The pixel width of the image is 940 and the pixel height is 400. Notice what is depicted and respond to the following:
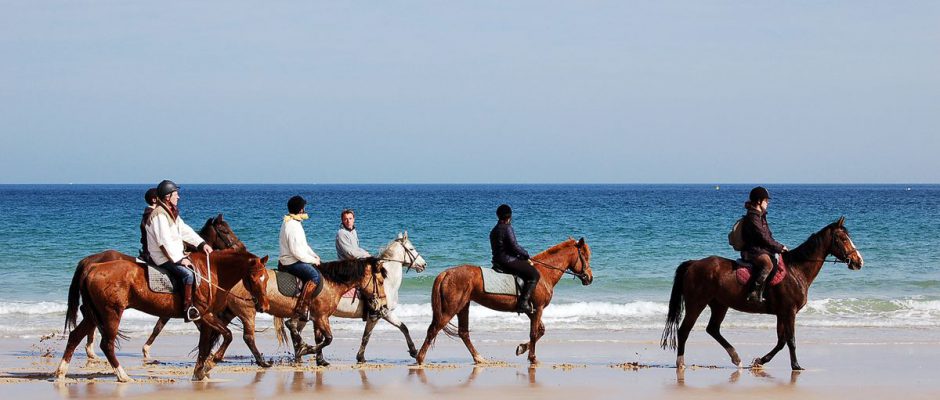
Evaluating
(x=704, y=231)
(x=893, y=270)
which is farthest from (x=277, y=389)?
(x=704, y=231)

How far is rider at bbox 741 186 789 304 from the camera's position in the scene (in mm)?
11820

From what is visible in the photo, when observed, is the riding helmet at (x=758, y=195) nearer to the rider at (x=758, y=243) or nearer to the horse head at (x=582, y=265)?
the rider at (x=758, y=243)

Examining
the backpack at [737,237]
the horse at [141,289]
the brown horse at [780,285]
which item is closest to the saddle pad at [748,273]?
the brown horse at [780,285]

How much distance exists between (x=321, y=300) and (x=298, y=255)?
628mm

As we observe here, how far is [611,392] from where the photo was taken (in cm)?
1051

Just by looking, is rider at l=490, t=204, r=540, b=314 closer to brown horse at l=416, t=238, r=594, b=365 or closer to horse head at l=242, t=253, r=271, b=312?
brown horse at l=416, t=238, r=594, b=365

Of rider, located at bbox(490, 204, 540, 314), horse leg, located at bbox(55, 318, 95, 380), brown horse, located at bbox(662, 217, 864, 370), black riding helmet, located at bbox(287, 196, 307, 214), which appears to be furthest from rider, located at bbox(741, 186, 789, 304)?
horse leg, located at bbox(55, 318, 95, 380)

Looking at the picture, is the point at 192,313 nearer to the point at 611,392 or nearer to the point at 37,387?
the point at 37,387

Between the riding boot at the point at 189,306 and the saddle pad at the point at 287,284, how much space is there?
170 centimetres

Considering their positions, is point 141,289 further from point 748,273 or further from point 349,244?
point 748,273

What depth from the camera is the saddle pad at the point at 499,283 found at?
12516 millimetres

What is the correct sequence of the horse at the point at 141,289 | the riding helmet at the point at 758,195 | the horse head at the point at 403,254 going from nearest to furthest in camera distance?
1. the horse at the point at 141,289
2. the riding helmet at the point at 758,195
3. the horse head at the point at 403,254

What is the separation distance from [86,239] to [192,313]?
98.2 feet

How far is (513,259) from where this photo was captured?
12547mm
